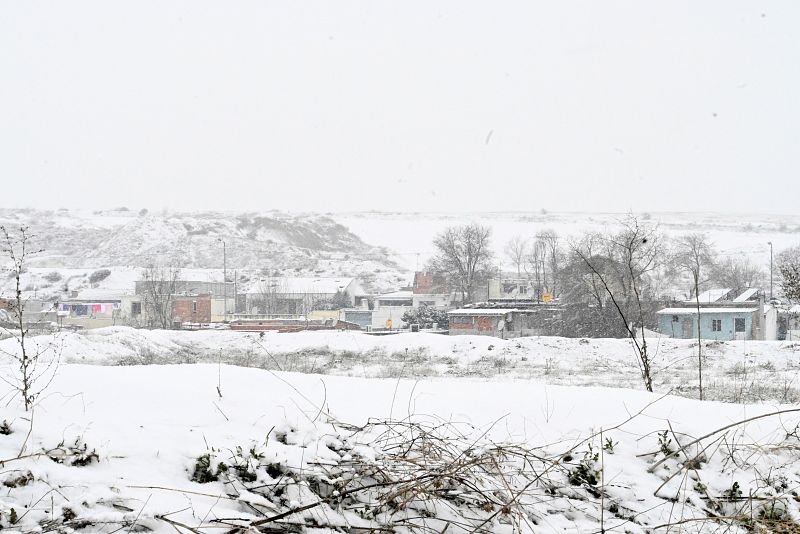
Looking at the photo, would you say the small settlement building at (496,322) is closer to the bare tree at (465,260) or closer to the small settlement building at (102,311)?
the bare tree at (465,260)

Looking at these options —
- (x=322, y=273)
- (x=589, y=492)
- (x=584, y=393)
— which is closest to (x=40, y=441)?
(x=589, y=492)

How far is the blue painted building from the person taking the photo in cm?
3444

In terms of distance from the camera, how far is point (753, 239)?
302ft

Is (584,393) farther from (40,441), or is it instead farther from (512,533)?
(40,441)

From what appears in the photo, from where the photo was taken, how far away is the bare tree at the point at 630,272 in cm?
661

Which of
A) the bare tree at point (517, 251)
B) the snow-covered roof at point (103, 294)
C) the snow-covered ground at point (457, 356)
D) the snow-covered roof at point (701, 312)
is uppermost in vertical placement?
the bare tree at point (517, 251)

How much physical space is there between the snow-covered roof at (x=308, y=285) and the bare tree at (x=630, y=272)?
83.8 ft

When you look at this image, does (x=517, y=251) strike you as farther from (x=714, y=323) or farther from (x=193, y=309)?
(x=714, y=323)

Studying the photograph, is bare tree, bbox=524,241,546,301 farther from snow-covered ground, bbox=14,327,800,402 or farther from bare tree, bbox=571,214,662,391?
snow-covered ground, bbox=14,327,800,402

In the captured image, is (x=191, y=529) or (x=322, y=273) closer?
(x=191, y=529)

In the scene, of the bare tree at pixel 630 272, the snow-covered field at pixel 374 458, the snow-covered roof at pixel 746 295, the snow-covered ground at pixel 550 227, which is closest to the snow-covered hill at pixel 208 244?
the snow-covered ground at pixel 550 227

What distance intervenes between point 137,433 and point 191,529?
0.94 meters

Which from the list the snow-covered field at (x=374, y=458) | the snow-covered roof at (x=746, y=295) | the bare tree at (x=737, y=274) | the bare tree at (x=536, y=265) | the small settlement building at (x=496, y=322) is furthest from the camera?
the bare tree at (x=536, y=265)

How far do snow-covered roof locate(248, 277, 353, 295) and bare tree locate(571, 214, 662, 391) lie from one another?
2555 cm
